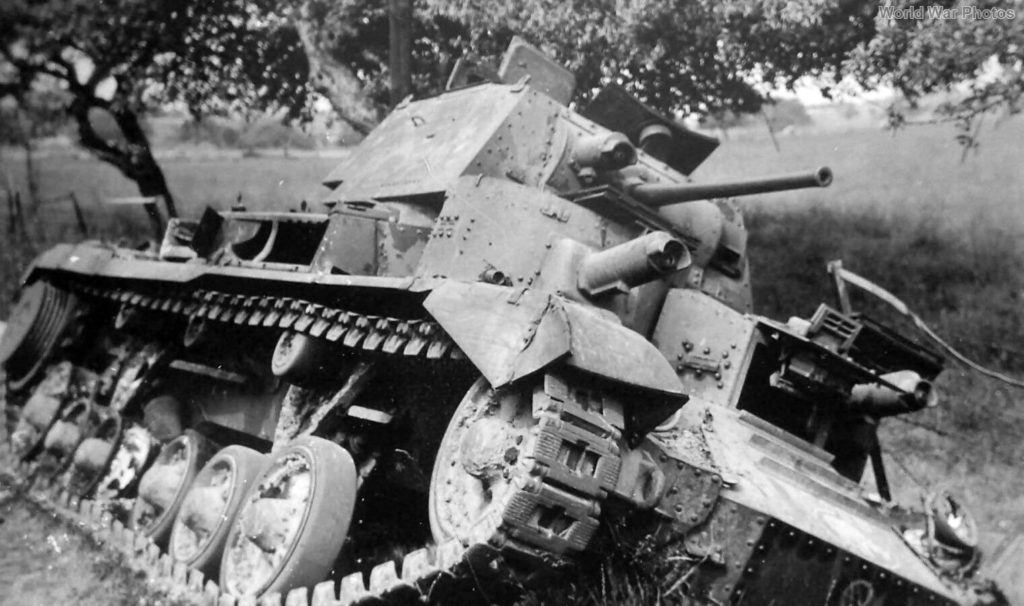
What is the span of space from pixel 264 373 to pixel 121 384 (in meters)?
1.64

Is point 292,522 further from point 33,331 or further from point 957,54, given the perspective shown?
point 957,54

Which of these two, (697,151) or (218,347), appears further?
(697,151)

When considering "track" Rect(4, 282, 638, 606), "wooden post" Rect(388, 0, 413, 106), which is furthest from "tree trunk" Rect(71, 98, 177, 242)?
"track" Rect(4, 282, 638, 606)

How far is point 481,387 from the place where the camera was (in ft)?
14.0

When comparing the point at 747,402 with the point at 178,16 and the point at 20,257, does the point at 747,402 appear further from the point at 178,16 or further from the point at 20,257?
the point at 20,257

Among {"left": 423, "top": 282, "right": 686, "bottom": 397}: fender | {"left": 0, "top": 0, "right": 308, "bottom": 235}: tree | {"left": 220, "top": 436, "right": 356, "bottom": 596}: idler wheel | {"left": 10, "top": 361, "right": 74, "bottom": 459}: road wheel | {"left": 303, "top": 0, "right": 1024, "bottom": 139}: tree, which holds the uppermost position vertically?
{"left": 303, "top": 0, "right": 1024, "bottom": 139}: tree

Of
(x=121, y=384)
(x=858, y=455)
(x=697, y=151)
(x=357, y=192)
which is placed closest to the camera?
(x=858, y=455)

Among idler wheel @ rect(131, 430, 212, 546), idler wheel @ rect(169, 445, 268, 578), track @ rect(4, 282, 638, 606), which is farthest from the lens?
idler wheel @ rect(131, 430, 212, 546)

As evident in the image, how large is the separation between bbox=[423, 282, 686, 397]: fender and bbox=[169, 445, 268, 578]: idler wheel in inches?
68.2

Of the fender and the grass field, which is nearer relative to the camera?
the fender

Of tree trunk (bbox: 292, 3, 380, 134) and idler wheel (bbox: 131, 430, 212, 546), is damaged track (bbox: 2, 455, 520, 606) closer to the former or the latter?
idler wheel (bbox: 131, 430, 212, 546)

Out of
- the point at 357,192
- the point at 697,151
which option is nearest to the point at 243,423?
the point at 357,192

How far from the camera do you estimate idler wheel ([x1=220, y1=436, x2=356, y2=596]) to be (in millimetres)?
4379

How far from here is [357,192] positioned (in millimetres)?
6879
